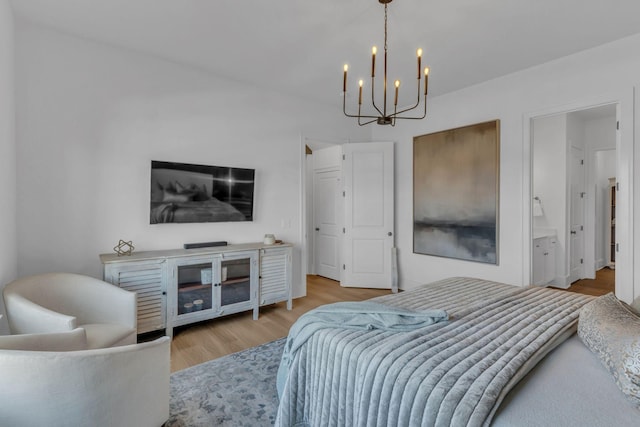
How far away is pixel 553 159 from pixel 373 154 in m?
2.82

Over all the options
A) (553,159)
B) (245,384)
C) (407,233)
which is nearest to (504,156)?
(407,233)

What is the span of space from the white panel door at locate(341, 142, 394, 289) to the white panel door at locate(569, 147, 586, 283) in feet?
9.53

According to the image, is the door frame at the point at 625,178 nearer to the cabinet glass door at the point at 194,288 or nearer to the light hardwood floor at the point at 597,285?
the light hardwood floor at the point at 597,285

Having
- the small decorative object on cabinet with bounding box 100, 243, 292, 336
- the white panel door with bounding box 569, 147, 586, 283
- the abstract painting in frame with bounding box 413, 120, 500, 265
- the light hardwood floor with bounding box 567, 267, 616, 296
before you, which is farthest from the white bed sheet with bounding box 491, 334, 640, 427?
the white panel door with bounding box 569, 147, 586, 283

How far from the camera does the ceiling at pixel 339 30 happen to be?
2.31 metres

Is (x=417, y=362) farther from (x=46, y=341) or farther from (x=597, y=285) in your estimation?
(x=597, y=285)

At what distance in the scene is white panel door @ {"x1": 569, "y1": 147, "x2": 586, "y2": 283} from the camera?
4.87 metres

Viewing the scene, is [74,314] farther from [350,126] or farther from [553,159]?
[553,159]

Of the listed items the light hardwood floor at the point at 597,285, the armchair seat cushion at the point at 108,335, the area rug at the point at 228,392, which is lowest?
the area rug at the point at 228,392

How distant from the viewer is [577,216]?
Result: 16.5ft

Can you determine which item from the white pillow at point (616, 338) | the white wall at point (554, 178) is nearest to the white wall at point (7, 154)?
the white pillow at point (616, 338)

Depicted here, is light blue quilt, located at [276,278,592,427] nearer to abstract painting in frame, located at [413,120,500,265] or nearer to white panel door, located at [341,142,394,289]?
abstract painting in frame, located at [413,120,500,265]

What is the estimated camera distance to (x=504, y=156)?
3562 mm

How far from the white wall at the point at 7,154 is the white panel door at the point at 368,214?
3.68 m
